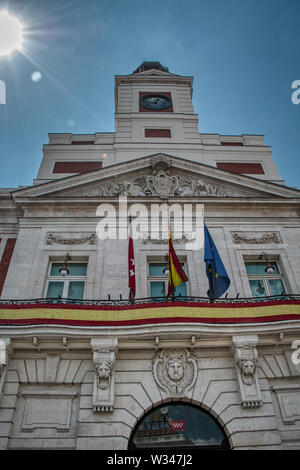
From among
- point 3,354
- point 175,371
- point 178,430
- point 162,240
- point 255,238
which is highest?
point 255,238

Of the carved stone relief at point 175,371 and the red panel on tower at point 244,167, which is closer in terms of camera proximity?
the carved stone relief at point 175,371

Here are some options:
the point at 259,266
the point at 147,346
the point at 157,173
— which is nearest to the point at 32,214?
the point at 157,173

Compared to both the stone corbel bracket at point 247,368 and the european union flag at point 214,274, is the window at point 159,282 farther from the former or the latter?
the stone corbel bracket at point 247,368

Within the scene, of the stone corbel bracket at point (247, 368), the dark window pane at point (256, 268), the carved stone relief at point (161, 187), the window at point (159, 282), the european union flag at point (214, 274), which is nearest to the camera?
the stone corbel bracket at point (247, 368)

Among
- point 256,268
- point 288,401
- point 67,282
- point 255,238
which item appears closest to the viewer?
point 288,401

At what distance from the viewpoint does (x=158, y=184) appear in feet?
55.5

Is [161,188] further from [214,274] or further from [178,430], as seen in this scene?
[178,430]

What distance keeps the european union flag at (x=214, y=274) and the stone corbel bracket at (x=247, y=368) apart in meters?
1.69

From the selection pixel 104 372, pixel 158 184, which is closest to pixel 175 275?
pixel 104 372

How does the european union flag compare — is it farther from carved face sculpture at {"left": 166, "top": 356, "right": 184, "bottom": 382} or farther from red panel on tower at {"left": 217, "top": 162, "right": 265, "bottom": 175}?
red panel on tower at {"left": 217, "top": 162, "right": 265, "bottom": 175}

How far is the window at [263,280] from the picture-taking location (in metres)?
14.0

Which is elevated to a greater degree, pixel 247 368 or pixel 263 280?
pixel 263 280

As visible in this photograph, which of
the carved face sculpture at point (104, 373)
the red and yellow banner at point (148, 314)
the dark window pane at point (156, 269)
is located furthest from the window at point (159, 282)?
the carved face sculpture at point (104, 373)

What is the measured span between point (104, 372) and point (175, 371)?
6.79ft
